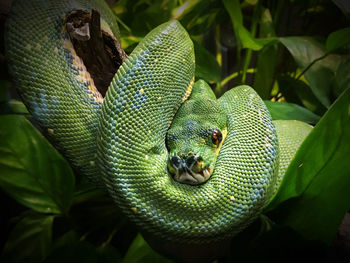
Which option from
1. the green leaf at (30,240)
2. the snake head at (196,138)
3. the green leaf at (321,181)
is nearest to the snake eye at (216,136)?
the snake head at (196,138)

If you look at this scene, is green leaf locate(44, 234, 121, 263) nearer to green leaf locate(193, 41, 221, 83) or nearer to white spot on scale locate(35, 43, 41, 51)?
white spot on scale locate(35, 43, 41, 51)

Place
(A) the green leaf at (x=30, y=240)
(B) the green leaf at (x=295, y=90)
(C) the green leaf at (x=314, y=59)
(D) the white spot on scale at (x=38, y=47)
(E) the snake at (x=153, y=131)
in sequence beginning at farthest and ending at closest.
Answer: (B) the green leaf at (x=295, y=90) < (C) the green leaf at (x=314, y=59) < (A) the green leaf at (x=30, y=240) < (D) the white spot on scale at (x=38, y=47) < (E) the snake at (x=153, y=131)

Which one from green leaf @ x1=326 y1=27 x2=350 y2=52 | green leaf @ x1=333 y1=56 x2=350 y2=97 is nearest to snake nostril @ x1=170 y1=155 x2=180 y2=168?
green leaf @ x1=333 y1=56 x2=350 y2=97

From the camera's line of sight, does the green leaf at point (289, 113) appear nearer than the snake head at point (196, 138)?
No

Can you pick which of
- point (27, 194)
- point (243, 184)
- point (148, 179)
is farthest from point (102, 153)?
point (27, 194)

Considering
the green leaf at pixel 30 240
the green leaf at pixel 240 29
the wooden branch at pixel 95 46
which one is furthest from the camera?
the green leaf at pixel 240 29

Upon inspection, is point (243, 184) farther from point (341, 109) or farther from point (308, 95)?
point (308, 95)

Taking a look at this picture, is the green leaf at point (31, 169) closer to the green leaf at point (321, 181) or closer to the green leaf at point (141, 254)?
the green leaf at point (141, 254)
